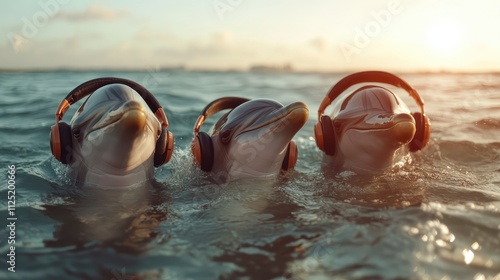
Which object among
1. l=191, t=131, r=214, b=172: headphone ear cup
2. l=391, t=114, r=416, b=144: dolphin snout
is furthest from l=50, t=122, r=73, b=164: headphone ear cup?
l=391, t=114, r=416, b=144: dolphin snout

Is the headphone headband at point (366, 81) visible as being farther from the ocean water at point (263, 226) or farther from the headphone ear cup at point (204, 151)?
the headphone ear cup at point (204, 151)

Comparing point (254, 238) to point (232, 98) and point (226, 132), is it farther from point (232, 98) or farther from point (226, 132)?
point (232, 98)

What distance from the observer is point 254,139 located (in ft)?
14.9

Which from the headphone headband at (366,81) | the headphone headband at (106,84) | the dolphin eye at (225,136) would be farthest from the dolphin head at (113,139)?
the headphone headband at (366,81)

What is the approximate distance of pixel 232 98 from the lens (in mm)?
5344

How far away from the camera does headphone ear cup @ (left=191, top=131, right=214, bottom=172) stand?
4730 millimetres

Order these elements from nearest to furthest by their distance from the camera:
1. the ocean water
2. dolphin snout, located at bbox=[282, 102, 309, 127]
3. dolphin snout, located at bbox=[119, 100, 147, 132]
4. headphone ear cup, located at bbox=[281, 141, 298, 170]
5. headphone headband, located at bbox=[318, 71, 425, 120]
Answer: the ocean water → dolphin snout, located at bbox=[119, 100, 147, 132] → dolphin snout, located at bbox=[282, 102, 309, 127] → headphone ear cup, located at bbox=[281, 141, 298, 170] → headphone headband, located at bbox=[318, 71, 425, 120]

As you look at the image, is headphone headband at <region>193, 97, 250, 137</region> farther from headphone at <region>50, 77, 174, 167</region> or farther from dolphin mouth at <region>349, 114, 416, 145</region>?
dolphin mouth at <region>349, 114, 416, 145</region>

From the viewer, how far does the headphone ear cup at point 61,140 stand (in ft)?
14.1

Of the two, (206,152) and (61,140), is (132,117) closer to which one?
(61,140)

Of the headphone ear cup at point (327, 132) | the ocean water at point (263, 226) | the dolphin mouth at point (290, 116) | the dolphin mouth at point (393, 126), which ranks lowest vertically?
the ocean water at point (263, 226)

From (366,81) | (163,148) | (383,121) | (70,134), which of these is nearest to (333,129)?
(383,121)

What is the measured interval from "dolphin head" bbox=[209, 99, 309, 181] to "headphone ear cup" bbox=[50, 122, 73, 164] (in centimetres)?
126

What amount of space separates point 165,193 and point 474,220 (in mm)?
2502
